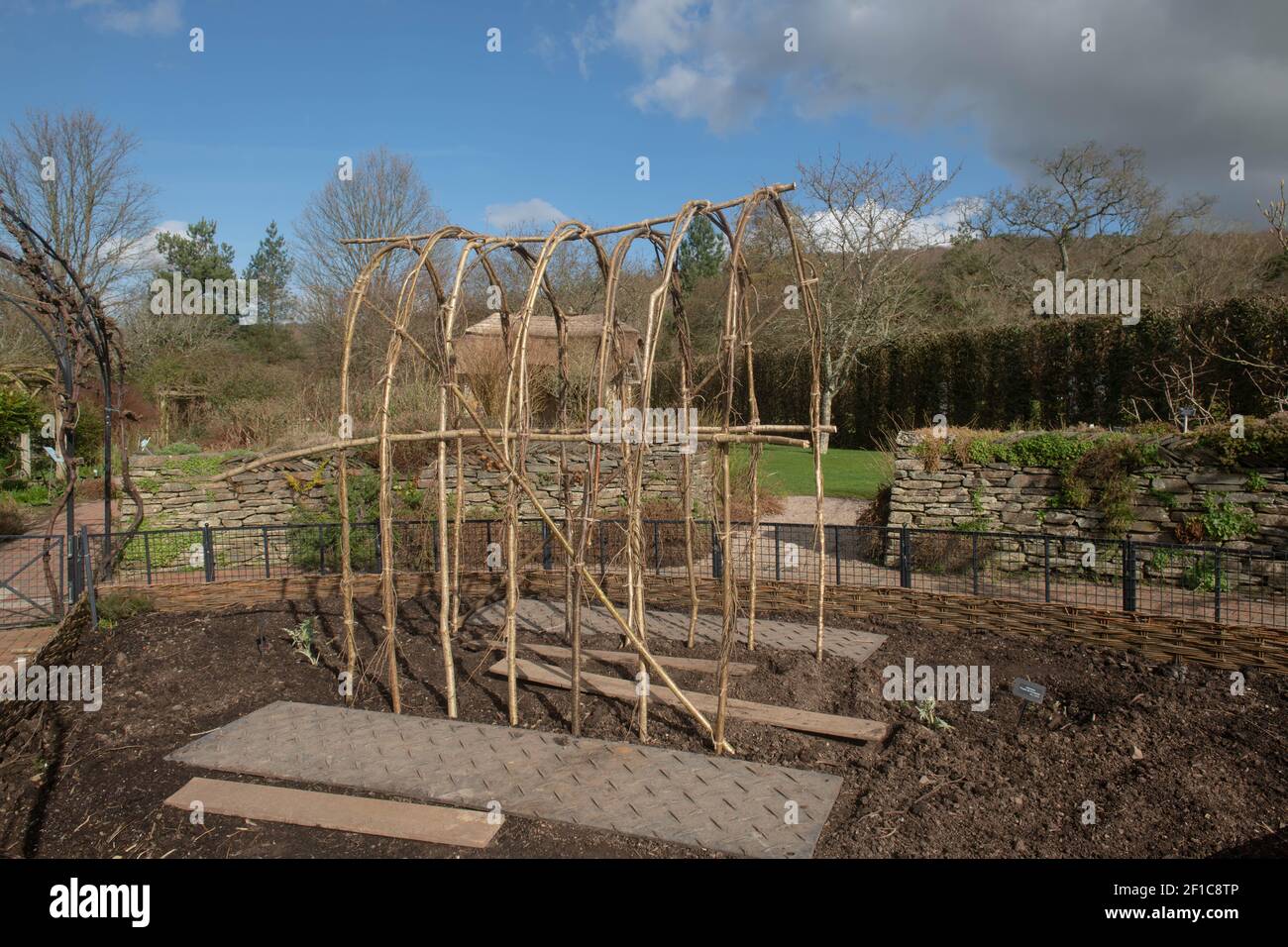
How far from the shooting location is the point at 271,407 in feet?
49.4

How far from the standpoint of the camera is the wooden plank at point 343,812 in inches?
158

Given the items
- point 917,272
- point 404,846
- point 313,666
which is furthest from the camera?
point 917,272

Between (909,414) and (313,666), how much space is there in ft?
56.1

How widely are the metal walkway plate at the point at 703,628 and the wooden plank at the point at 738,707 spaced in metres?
1.17

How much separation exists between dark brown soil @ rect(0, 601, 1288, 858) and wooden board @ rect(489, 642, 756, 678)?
131 millimetres

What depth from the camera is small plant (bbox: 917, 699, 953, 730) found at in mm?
5191

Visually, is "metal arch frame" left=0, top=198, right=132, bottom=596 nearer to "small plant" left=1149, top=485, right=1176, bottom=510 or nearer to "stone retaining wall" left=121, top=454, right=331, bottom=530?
"stone retaining wall" left=121, top=454, right=331, bottom=530

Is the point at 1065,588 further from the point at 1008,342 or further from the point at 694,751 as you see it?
the point at 1008,342

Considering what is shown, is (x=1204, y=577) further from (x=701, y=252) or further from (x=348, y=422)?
(x=701, y=252)

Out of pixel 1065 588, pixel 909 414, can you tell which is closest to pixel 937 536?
pixel 1065 588

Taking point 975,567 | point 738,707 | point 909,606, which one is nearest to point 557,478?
point 909,606

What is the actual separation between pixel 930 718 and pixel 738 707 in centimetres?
126

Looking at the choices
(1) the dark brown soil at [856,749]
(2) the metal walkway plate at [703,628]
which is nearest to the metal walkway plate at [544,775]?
(1) the dark brown soil at [856,749]

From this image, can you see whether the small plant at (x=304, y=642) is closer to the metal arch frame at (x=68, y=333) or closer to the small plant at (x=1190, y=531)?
the metal arch frame at (x=68, y=333)
